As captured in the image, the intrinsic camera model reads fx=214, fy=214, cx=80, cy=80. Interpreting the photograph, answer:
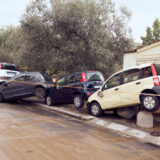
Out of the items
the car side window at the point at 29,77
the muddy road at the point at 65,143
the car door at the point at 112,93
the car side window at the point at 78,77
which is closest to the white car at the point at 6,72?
the car side window at the point at 29,77

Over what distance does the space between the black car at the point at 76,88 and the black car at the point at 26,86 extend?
464 mm

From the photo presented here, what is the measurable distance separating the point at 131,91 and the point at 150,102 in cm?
82

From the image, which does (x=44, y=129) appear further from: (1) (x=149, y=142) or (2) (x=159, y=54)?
(2) (x=159, y=54)

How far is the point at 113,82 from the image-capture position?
822cm

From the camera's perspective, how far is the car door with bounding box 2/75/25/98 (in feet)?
36.3

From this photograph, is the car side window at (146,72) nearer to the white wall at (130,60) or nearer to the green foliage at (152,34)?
the white wall at (130,60)

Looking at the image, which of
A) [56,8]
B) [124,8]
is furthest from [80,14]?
[124,8]

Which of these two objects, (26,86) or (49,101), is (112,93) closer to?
(49,101)

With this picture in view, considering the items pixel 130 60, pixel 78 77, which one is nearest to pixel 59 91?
pixel 78 77

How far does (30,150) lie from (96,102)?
14.7 feet

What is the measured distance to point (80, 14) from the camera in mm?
14766

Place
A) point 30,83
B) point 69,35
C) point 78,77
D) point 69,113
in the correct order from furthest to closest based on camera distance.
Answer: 1. point 69,35
2. point 30,83
3. point 78,77
4. point 69,113

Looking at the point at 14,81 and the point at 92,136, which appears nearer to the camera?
the point at 92,136

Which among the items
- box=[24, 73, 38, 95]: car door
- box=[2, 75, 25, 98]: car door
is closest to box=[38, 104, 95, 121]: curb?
box=[24, 73, 38, 95]: car door
